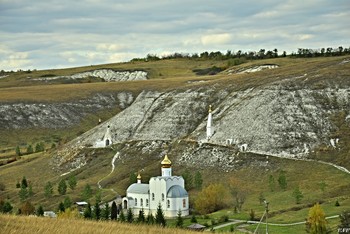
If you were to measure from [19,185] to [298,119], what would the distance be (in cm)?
3763

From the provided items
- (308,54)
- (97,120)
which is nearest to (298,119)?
(97,120)

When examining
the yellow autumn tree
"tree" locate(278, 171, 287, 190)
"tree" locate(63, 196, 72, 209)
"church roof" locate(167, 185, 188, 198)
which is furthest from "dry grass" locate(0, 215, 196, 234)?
"tree" locate(278, 171, 287, 190)

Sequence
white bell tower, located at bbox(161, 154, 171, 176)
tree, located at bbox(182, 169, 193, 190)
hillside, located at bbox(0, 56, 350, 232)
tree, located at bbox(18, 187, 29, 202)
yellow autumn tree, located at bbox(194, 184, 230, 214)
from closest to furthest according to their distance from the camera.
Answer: yellow autumn tree, located at bbox(194, 184, 230, 214)
white bell tower, located at bbox(161, 154, 171, 176)
hillside, located at bbox(0, 56, 350, 232)
tree, located at bbox(182, 169, 193, 190)
tree, located at bbox(18, 187, 29, 202)

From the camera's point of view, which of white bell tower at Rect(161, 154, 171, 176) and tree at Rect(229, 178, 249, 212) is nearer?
tree at Rect(229, 178, 249, 212)

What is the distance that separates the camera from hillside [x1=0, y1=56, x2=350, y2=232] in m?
80.1

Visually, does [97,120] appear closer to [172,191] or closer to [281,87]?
[281,87]

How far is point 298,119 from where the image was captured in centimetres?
9225

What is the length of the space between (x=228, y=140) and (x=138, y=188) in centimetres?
1710

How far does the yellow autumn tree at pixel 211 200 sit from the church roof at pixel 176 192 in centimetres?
199

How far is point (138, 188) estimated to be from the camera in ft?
260

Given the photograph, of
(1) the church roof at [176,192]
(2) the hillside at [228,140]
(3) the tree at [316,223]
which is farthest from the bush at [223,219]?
(3) the tree at [316,223]

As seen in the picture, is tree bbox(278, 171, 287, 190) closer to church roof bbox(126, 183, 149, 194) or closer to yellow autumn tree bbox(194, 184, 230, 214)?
yellow autumn tree bbox(194, 184, 230, 214)

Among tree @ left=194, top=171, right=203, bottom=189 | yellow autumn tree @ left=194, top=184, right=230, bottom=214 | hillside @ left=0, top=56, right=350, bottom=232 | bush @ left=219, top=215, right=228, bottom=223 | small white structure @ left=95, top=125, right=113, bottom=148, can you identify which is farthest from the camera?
small white structure @ left=95, top=125, right=113, bottom=148

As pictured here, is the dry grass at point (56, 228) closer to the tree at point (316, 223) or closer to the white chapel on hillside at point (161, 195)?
the tree at point (316, 223)
